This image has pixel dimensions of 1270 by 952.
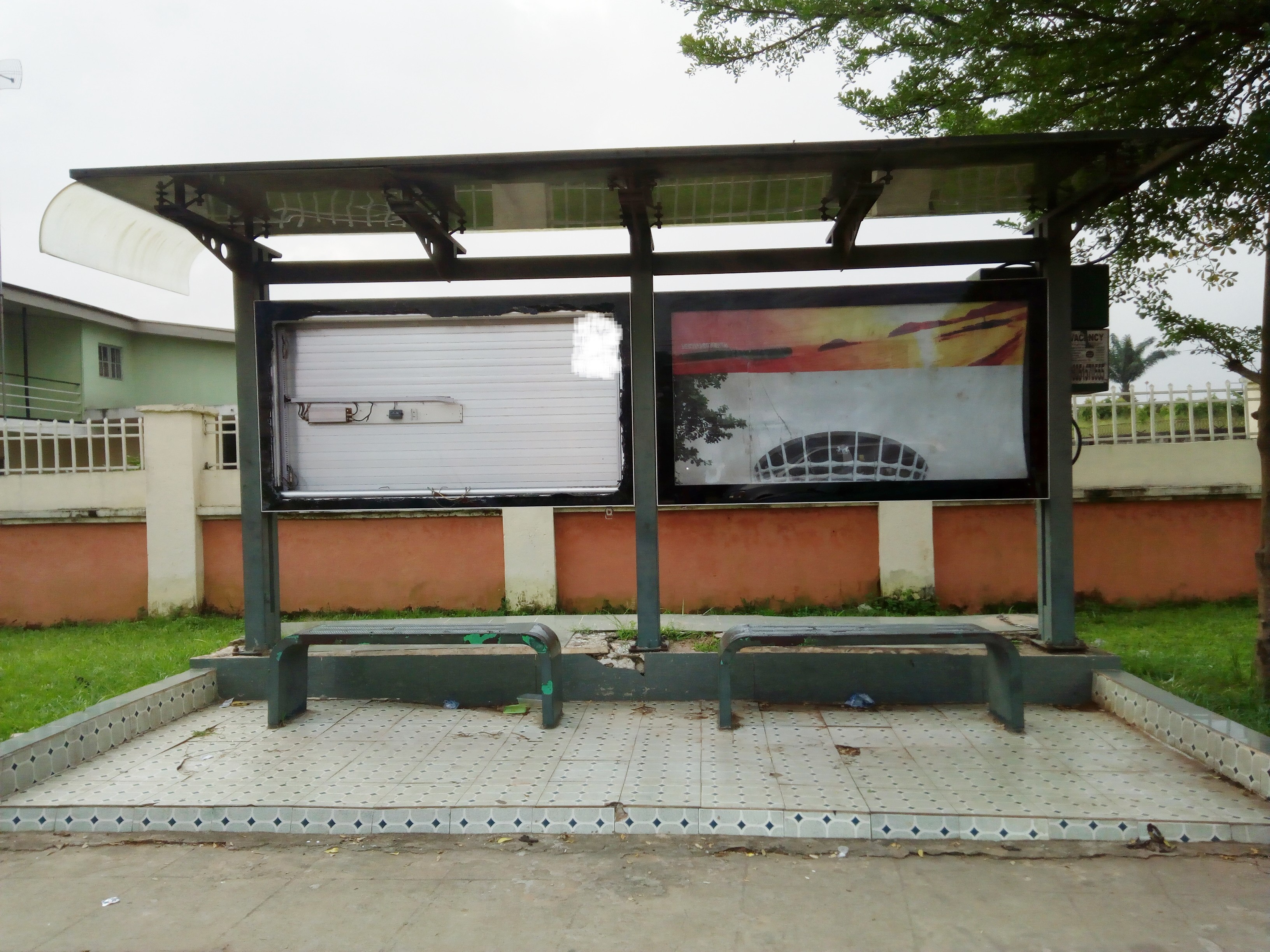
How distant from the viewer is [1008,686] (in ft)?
15.6

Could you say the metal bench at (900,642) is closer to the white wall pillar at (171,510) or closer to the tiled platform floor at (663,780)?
the tiled platform floor at (663,780)

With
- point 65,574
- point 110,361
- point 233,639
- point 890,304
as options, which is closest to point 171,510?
point 65,574

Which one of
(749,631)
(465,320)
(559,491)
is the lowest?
(749,631)

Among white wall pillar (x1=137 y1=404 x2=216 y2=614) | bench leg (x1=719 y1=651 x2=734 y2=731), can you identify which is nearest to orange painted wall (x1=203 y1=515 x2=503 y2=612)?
white wall pillar (x1=137 y1=404 x2=216 y2=614)

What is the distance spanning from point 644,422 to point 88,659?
230 inches

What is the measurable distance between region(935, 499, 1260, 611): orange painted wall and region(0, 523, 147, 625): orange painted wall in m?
9.49

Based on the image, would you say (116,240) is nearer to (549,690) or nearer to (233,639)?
(549,690)

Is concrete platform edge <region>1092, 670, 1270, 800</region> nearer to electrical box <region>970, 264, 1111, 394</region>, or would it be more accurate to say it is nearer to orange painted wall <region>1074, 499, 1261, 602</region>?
electrical box <region>970, 264, 1111, 394</region>

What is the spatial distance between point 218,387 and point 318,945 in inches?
839

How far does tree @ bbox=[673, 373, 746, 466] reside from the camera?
5441mm

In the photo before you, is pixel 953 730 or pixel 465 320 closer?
pixel 953 730

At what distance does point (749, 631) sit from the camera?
192 inches

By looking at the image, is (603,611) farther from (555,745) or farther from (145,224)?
(145,224)

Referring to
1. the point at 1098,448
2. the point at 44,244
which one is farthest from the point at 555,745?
the point at 1098,448
